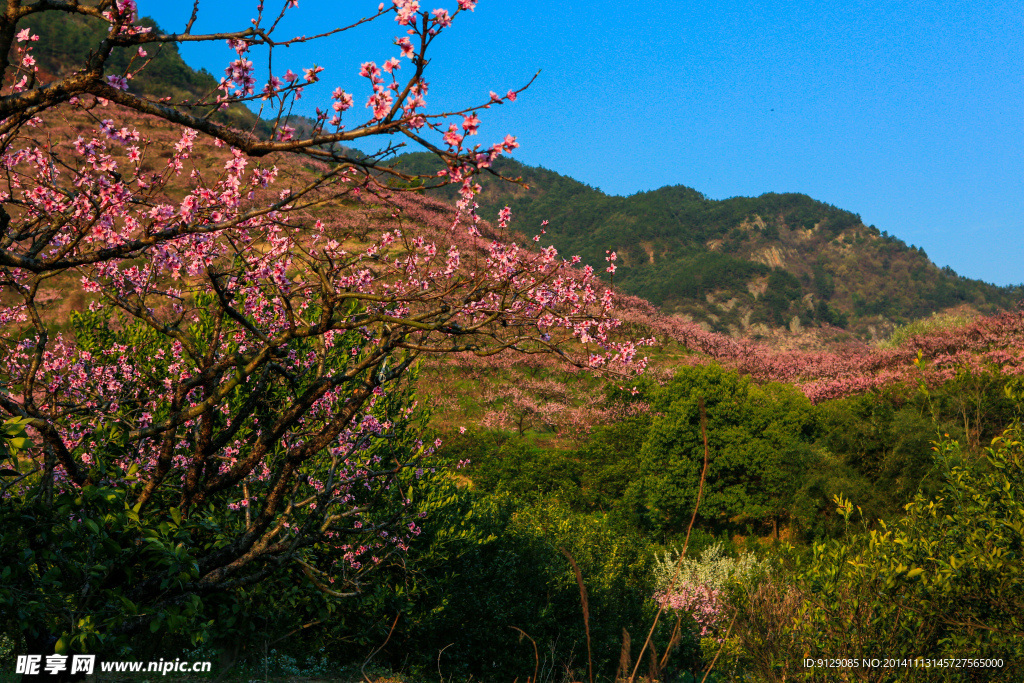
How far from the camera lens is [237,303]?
445 inches

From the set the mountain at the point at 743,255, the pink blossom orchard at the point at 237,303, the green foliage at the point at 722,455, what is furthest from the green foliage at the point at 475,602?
the mountain at the point at 743,255

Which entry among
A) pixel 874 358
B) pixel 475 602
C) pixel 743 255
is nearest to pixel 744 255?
pixel 743 255

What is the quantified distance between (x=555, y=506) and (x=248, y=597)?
52.5 ft

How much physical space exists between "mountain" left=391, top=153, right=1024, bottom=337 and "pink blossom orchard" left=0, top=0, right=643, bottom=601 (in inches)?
4043

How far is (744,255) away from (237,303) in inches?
6497

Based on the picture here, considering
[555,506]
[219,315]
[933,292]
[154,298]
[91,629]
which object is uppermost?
[933,292]

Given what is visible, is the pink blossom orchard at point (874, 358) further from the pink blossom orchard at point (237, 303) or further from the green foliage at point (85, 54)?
the green foliage at point (85, 54)

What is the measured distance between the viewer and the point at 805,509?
1011 inches

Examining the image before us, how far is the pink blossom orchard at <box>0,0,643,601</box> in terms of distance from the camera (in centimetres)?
454

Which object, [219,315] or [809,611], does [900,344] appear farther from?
[219,315]

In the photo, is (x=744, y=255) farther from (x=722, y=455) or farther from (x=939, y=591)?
(x=939, y=591)

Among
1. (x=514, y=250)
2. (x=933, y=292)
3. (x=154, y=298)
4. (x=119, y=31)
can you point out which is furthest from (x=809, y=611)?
(x=933, y=292)

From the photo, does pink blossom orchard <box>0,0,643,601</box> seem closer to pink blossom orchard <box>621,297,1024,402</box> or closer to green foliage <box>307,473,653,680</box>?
green foliage <box>307,473,653,680</box>

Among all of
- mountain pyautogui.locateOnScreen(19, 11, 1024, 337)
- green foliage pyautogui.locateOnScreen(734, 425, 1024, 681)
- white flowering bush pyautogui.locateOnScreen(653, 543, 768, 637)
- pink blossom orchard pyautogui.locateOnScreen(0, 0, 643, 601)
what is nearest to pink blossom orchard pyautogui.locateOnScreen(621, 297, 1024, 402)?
white flowering bush pyautogui.locateOnScreen(653, 543, 768, 637)
